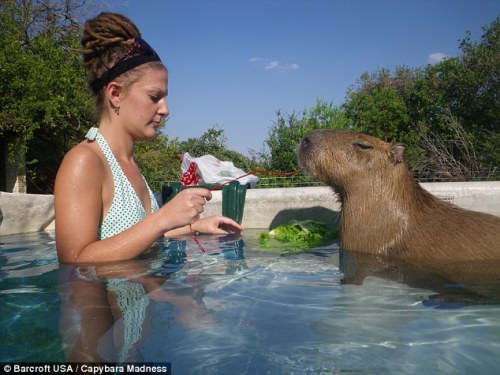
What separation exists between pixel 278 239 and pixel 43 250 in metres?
2.13

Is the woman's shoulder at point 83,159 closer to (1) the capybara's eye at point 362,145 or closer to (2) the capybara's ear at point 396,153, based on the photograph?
(1) the capybara's eye at point 362,145

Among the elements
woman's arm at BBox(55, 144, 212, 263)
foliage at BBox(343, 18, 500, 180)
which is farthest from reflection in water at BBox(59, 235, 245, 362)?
foliage at BBox(343, 18, 500, 180)

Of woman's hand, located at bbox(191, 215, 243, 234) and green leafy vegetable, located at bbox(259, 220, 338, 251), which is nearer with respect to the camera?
woman's hand, located at bbox(191, 215, 243, 234)

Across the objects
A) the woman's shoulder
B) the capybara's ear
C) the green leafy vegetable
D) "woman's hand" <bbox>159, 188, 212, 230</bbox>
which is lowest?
the green leafy vegetable

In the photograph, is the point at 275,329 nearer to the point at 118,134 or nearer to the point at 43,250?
the point at 118,134

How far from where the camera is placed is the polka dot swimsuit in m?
2.34

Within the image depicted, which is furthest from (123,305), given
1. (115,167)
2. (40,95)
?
(40,95)

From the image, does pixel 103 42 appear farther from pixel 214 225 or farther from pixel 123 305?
pixel 123 305

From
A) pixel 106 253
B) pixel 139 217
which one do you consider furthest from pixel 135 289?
pixel 139 217

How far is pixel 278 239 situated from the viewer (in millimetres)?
4355

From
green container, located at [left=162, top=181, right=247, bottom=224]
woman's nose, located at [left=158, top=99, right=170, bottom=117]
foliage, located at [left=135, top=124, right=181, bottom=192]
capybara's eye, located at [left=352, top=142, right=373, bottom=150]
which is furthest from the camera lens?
foliage, located at [left=135, top=124, right=181, bottom=192]

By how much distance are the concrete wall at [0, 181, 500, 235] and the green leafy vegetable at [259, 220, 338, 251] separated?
549mm

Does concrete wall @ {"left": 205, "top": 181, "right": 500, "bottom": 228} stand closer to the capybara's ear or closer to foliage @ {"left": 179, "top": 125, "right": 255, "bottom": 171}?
the capybara's ear

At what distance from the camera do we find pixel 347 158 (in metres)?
3.28
